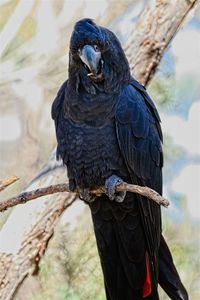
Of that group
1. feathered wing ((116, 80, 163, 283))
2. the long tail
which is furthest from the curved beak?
the long tail

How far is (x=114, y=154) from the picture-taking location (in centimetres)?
209

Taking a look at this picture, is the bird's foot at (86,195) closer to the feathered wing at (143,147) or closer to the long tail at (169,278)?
the feathered wing at (143,147)

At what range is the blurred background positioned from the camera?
2.81m

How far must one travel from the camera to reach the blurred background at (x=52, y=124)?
2.81m

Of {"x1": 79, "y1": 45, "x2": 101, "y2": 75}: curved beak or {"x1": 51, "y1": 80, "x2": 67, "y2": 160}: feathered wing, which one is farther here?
{"x1": 51, "y1": 80, "x2": 67, "y2": 160}: feathered wing

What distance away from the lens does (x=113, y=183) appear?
6.71 ft

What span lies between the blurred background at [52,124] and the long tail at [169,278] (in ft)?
1.69

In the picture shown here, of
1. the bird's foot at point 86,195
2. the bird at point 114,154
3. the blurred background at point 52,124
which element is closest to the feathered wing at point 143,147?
the bird at point 114,154

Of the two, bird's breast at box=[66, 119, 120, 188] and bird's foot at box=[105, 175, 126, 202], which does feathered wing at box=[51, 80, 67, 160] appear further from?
bird's foot at box=[105, 175, 126, 202]

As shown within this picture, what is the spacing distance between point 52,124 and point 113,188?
38.6 inches

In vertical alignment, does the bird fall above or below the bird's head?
below

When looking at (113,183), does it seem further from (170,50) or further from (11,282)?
(170,50)

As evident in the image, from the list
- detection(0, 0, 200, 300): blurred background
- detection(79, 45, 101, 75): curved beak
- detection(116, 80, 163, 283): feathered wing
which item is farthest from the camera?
detection(0, 0, 200, 300): blurred background

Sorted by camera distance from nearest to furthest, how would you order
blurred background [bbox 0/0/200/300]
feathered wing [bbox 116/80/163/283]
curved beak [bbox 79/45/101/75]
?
1. curved beak [bbox 79/45/101/75]
2. feathered wing [bbox 116/80/163/283]
3. blurred background [bbox 0/0/200/300]
